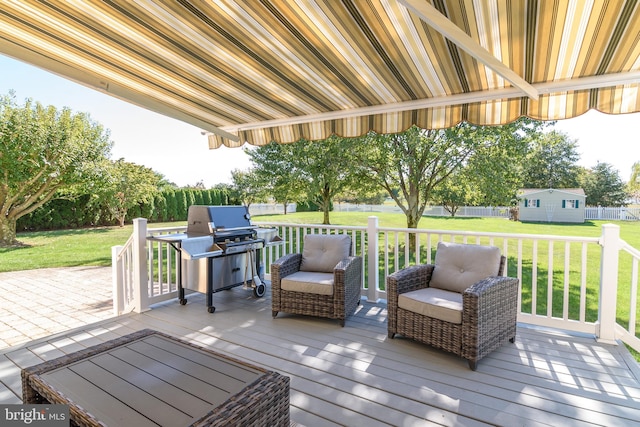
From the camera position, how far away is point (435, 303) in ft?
9.78

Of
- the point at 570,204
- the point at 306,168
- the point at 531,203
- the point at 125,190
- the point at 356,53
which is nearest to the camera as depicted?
the point at 356,53

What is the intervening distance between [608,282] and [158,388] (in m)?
4.05

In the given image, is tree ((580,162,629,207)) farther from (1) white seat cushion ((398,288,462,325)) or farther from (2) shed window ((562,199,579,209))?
(1) white seat cushion ((398,288,462,325))

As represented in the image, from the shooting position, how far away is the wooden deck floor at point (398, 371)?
7.07 feet

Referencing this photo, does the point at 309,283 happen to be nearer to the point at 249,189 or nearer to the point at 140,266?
the point at 140,266

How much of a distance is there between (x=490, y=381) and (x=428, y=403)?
664 mm

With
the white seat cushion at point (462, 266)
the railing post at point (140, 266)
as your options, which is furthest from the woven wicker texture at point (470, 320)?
the railing post at point (140, 266)

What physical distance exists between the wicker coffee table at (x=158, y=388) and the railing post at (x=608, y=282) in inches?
135

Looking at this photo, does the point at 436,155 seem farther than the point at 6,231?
No

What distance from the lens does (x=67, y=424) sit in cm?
141

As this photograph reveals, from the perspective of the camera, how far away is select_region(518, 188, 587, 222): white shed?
2064 cm

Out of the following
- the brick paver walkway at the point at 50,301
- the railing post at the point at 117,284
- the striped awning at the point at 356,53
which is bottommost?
the brick paver walkway at the point at 50,301

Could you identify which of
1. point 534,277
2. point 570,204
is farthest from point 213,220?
point 570,204

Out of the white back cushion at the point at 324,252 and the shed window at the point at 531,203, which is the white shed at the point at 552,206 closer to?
the shed window at the point at 531,203
